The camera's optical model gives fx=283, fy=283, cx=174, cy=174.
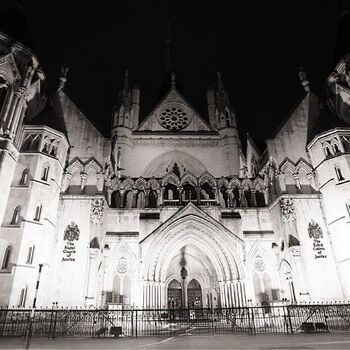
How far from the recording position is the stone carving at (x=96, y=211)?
18.8m

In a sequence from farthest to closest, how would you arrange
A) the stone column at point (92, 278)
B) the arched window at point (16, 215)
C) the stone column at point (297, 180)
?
the stone column at point (297, 180) < the stone column at point (92, 278) < the arched window at point (16, 215)

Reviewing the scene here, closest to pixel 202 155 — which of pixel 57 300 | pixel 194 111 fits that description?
pixel 194 111

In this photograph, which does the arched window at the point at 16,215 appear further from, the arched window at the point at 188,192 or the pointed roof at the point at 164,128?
the pointed roof at the point at 164,128

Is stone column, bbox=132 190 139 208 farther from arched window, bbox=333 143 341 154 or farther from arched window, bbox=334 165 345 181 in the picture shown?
arched window, bbox=333 143 341 154

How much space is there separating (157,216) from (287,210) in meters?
9.03

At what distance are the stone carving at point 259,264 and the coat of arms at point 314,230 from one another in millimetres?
3652

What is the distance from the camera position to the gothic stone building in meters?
17.0

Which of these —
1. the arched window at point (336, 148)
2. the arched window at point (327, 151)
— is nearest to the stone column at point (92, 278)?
the arched window at point (327, 151)

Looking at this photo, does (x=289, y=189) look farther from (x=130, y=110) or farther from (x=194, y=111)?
(x=130, y=110)

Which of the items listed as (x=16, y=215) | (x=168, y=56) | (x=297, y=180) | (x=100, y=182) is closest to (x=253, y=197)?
(x=297, y=180)

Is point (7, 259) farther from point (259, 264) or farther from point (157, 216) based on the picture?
point (259, 264)

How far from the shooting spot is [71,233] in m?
18.6

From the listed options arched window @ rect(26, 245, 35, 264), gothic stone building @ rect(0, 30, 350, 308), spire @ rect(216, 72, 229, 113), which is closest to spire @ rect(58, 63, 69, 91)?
gothic stone building @ rect(0, 30, 350, 308)

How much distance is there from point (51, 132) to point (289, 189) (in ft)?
57.1
